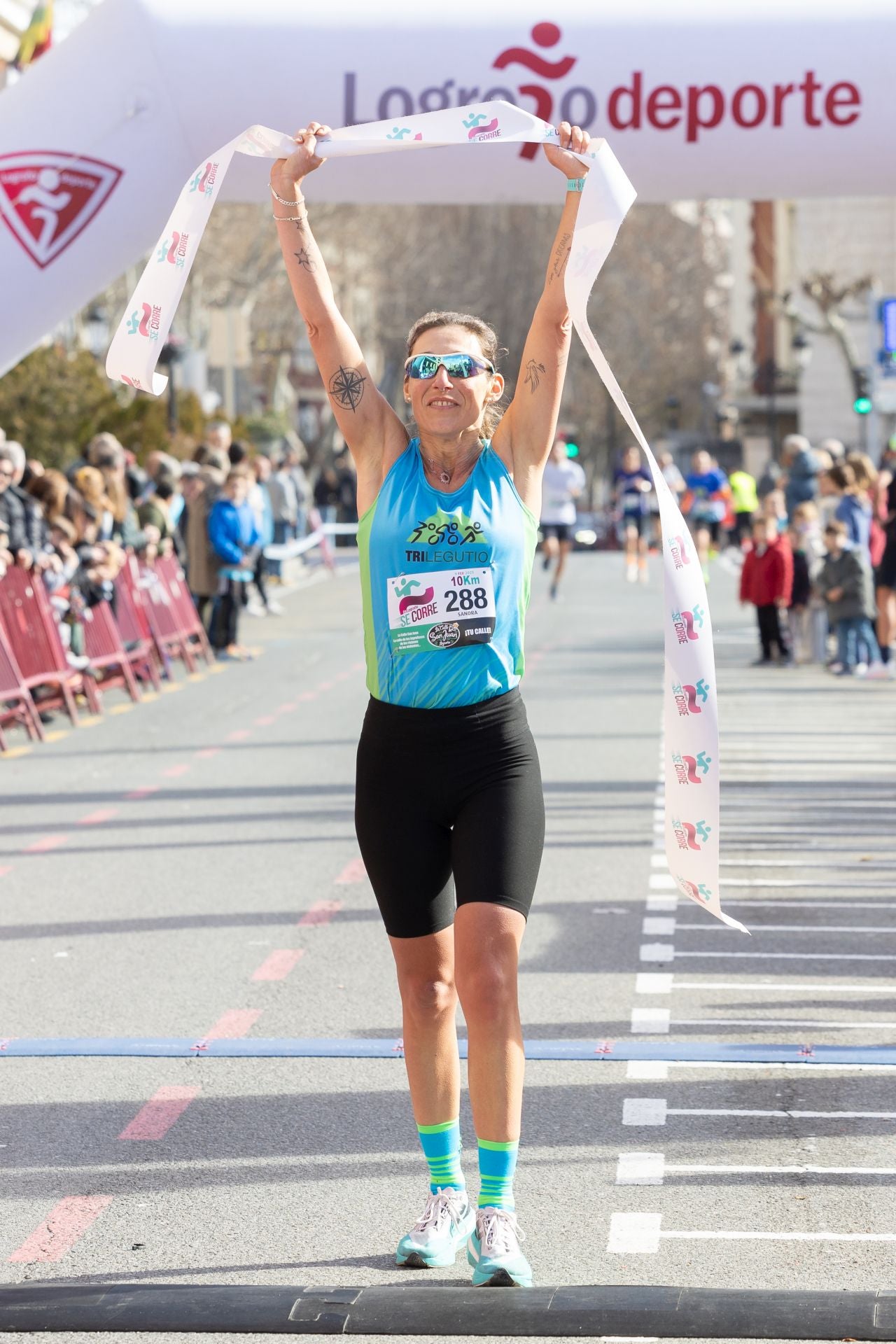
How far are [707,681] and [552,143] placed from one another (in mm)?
1310

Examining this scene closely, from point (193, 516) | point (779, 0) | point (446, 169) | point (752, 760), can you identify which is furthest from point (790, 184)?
point (193, 516)

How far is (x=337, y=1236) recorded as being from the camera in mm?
4551

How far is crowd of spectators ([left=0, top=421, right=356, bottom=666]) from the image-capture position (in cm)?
1459

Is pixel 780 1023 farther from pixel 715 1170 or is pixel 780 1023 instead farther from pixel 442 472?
pixel 442 472

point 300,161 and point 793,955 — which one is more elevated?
point 300,161

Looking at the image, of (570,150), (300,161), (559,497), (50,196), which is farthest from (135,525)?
(570,150)

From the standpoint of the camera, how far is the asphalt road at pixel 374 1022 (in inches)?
179

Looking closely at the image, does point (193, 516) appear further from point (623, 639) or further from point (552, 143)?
point (552, 143)

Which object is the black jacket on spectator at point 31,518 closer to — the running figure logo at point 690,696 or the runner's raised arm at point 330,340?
the runner's raised arm at point 330,340

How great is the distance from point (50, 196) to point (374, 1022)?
4878 millimetres

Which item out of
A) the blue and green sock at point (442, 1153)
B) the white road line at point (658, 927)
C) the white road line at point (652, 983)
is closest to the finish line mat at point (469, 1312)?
the blue and green sock at point (442, 1153)

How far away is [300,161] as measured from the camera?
4656 millimetres

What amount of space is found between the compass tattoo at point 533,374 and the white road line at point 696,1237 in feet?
6.01

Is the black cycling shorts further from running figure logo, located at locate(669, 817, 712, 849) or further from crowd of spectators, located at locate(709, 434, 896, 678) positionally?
crowd of spectators, located at locate(709, 434, 896, 678)
